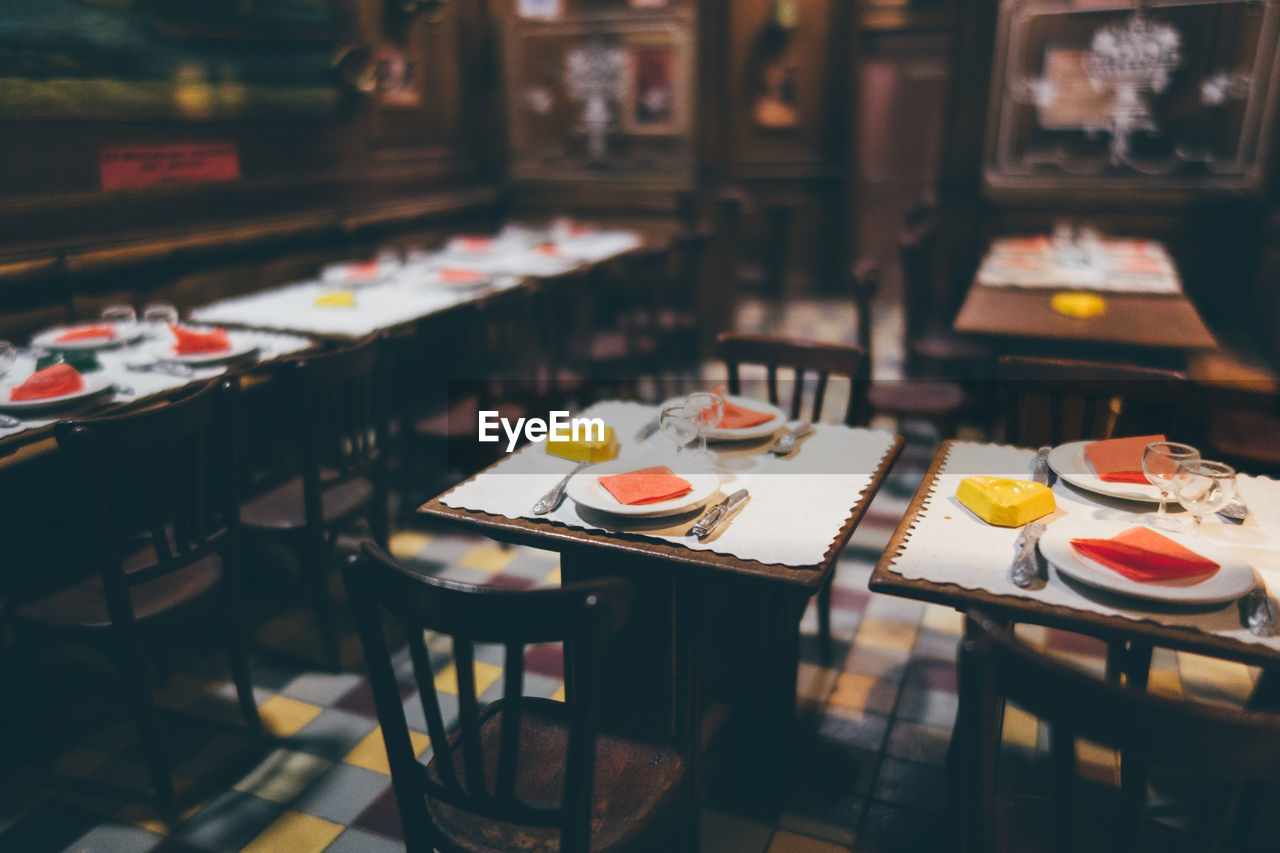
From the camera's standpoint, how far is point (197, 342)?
8.84 ft

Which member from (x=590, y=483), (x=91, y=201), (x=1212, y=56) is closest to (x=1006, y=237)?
(x=1212, y=56)

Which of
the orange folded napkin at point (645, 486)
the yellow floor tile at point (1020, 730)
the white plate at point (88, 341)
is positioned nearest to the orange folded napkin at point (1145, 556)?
the orange folded napkin at point (645, 486)

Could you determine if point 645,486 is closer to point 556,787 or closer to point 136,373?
point 556,787

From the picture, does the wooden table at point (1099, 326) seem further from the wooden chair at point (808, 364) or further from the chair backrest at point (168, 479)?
the chair backrest at point (168, 479)

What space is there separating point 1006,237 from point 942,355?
153cm

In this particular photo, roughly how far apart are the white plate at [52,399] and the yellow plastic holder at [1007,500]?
2.15 m

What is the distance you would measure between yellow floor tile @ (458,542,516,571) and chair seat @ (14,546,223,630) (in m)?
1.08

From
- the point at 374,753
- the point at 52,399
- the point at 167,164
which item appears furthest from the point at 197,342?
the point at 167,164

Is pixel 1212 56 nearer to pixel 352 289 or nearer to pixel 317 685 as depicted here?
pixel 352 289

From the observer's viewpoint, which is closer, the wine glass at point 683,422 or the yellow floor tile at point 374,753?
the wine glass at point 683,422

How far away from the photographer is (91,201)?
11.2ft

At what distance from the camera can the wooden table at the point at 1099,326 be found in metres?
2.88

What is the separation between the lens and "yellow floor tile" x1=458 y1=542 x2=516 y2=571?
3.22 m

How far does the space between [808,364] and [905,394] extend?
50.5 inches
